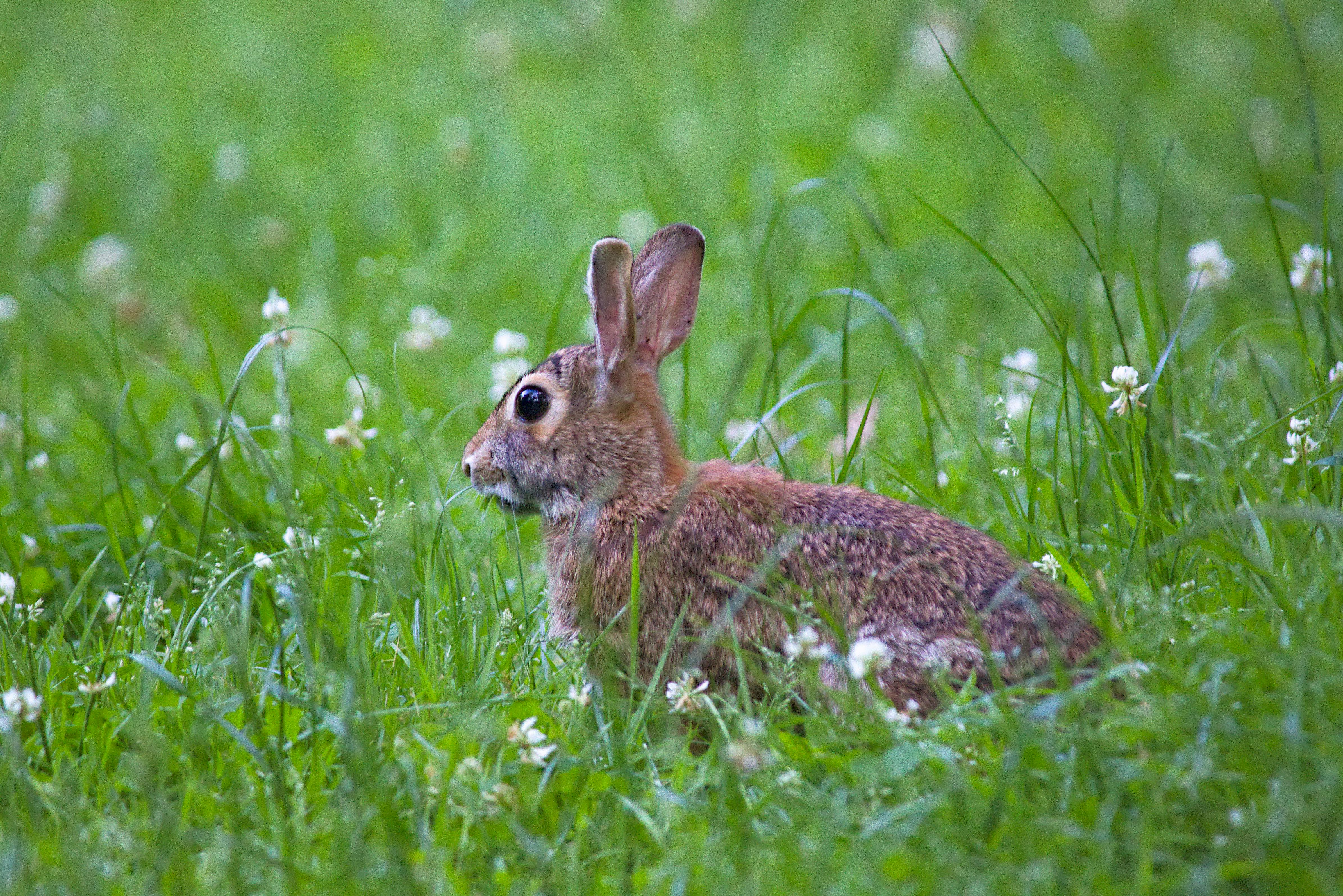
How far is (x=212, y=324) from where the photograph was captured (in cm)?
700

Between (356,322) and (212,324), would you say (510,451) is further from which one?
(212,324)

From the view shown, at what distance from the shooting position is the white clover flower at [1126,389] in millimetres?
3781

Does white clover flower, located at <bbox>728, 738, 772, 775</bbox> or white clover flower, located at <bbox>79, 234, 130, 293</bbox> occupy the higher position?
white clover flower, located at <bbox>79, 234, 130, 293</bbox>

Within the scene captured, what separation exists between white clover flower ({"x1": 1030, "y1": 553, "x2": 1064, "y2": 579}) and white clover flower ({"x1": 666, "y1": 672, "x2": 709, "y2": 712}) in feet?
3.31

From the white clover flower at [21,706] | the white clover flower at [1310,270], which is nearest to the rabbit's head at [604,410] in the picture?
the white clover flower at [21,706]

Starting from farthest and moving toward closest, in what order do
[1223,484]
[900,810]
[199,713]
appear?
[1223,484]
[199,713]
[900,810]

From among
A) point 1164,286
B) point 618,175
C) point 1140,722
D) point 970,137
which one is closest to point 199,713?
point 1140,722

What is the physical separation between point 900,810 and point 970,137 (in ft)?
20.3

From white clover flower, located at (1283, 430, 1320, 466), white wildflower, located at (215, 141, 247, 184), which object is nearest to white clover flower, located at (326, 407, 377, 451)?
white clover flower, located at (1283, 430, 1320, 466)

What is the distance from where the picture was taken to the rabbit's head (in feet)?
13.8

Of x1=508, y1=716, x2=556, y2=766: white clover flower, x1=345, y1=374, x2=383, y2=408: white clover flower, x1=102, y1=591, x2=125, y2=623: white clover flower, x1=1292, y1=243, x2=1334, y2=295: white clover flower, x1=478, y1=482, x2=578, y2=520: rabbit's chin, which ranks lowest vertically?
x1=508, y1=716, x2=556, y2=766: white clover flower

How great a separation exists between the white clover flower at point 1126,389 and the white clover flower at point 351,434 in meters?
2.36

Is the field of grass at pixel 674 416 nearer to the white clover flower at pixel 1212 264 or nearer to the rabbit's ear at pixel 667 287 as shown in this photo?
the white clover flower at pixel 1212 264

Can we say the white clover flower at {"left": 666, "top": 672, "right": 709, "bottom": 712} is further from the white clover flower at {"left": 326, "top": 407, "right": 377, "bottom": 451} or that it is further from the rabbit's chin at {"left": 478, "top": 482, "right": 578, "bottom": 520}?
the white clover flower at {"left": 326, "top": 407, "right": 377, "bottom": 451}
